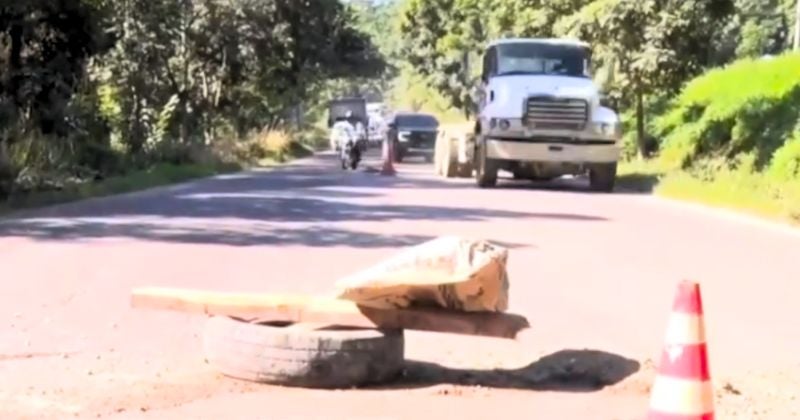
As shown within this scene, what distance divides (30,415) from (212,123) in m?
44.6

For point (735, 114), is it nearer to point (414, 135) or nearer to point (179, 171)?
point (179, 171)

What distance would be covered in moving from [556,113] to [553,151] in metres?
0.80

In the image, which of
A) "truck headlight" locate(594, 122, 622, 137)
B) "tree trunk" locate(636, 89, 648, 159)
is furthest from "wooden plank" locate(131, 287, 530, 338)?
"tree trunk" locate(636, 89, 648, 159)

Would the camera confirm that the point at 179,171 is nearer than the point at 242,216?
No

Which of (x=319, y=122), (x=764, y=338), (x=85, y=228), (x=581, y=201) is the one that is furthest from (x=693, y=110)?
(x=319, y=122)

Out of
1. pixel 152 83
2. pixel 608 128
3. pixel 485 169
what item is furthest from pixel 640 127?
pixel 152 83

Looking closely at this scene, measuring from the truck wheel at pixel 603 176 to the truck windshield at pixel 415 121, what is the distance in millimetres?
27005

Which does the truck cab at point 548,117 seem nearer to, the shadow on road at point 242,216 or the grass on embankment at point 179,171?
the shadow on road at point 242,216

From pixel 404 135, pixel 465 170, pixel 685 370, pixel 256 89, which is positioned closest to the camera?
pixel 685 370

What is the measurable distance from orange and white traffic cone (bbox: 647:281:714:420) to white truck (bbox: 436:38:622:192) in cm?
2369

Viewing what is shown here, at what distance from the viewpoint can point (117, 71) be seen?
41.2 metres

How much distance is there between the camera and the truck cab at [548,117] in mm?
29797

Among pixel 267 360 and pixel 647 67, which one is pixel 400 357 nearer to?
pixel 267 360

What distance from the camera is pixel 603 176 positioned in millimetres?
30516
